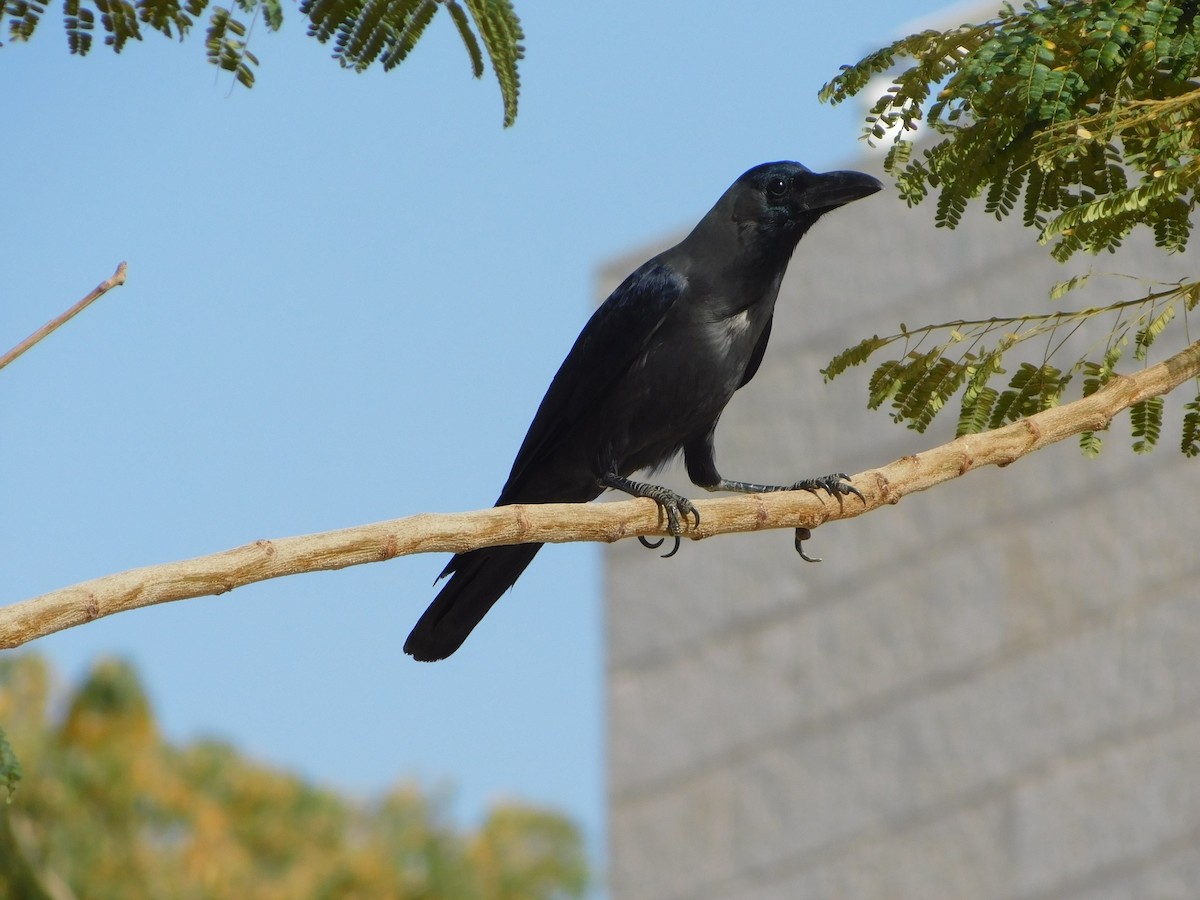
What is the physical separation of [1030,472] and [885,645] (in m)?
1.25

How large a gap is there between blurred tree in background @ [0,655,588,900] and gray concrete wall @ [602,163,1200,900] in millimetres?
2357

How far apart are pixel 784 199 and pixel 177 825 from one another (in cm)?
668

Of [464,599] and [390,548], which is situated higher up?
[464,599]

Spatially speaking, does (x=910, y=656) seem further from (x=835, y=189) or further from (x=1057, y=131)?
(x=1057, y=131)

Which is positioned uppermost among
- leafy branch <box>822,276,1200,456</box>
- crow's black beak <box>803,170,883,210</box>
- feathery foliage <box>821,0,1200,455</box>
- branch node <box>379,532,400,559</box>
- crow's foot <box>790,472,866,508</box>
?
crow's black beak <box>803,170,883,210</box>

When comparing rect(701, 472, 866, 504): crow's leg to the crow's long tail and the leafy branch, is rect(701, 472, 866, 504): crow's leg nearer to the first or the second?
the leafy branch

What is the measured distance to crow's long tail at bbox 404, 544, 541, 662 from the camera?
194 inches

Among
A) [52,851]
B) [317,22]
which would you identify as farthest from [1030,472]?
[317,22]

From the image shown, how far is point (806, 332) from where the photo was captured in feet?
32.8

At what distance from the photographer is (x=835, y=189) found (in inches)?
197

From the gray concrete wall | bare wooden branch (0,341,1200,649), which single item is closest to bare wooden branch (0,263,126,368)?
bare wooden branch (0,341,1200,649)

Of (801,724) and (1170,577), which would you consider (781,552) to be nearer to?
(801,724)

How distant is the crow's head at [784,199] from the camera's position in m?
5.05

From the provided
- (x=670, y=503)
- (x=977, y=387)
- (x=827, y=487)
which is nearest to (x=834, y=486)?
(x=827, y=487)
